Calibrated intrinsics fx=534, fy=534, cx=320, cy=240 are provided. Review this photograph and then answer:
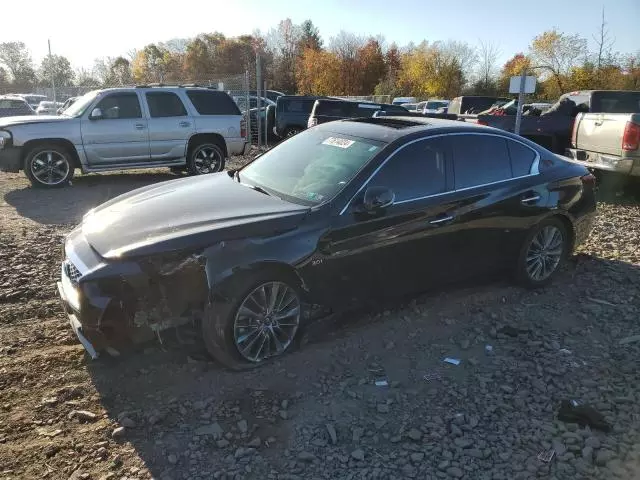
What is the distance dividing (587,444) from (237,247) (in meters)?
2.39

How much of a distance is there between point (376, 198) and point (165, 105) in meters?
8.37

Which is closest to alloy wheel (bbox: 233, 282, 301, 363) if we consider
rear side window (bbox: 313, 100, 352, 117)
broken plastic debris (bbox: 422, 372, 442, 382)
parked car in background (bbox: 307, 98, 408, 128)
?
broken plastic debris (bbox: 422, 372, 442, 382)

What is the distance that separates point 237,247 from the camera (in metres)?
3.49

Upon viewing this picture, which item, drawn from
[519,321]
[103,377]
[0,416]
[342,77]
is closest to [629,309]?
[519,321]

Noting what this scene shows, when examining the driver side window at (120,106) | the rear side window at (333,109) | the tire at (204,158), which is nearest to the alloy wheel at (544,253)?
the tire at (204,158)

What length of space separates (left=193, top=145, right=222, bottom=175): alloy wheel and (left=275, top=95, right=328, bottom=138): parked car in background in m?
6.63

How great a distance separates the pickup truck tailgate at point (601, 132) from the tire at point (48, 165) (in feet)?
31.9

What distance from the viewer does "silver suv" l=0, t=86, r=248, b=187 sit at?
32.6 feet

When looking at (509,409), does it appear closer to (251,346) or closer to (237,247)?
(251,346)

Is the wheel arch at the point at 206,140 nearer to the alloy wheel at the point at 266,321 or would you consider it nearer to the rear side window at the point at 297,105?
the rear side window at the point at 297,105

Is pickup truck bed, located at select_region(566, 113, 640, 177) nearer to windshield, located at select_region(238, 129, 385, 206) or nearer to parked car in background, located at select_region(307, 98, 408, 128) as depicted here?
windshield, located at select_region(238, 129, 385, 206)

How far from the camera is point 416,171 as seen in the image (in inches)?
172

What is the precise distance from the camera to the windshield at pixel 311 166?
13.5ft

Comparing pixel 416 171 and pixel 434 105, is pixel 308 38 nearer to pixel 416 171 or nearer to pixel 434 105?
pixel 434 105
